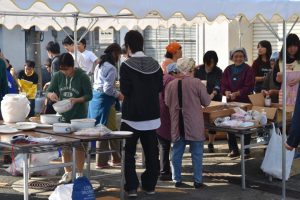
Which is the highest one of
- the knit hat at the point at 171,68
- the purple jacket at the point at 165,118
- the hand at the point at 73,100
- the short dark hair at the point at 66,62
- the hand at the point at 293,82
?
the short dark hair at the point at 66,62

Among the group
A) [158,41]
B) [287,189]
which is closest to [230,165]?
[287,189]

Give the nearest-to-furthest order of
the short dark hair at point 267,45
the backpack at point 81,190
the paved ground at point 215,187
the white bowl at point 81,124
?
the backpack at point 81,190, the white bowl at point 81,124, the paved ground at point 215,187, the short dark hair at point 267,45

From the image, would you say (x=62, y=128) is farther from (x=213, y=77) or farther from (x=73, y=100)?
(x=213, y=77)

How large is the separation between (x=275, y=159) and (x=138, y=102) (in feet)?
6.78

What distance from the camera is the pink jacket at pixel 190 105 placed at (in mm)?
6336

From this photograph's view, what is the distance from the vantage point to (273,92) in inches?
309

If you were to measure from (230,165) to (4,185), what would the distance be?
10.4 ft

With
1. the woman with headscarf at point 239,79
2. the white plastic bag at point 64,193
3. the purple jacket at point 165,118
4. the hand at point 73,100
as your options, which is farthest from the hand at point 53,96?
the woman with headscarf at point 239,79

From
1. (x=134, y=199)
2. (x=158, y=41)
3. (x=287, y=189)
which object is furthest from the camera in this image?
(x=158, y=41)

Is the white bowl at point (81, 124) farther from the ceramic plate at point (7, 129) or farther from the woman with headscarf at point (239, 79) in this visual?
the woman with headscarf at point (239, 79)

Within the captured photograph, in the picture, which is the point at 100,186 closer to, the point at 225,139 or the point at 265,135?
the point at 265,135

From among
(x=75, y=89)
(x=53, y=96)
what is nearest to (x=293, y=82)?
(x=75, y=89)

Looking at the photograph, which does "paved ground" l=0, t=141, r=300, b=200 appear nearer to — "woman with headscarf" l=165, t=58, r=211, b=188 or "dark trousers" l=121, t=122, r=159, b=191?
"dark trousers" l=121, t=122, r=159, b=191

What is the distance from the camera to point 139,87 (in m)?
5.84
